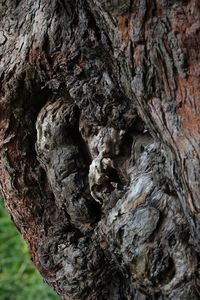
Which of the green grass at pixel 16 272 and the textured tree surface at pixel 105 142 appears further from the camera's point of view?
the green grass at pixel 16 272

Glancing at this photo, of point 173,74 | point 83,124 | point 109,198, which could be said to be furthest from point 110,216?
point 173,74

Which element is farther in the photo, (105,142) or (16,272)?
(16,272)

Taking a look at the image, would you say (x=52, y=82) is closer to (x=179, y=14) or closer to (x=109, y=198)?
(x=109, y=198)

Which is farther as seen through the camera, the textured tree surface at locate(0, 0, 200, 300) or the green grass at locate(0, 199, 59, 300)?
the green grass at locate(0, 199, 59, 300)

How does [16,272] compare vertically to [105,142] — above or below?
below
